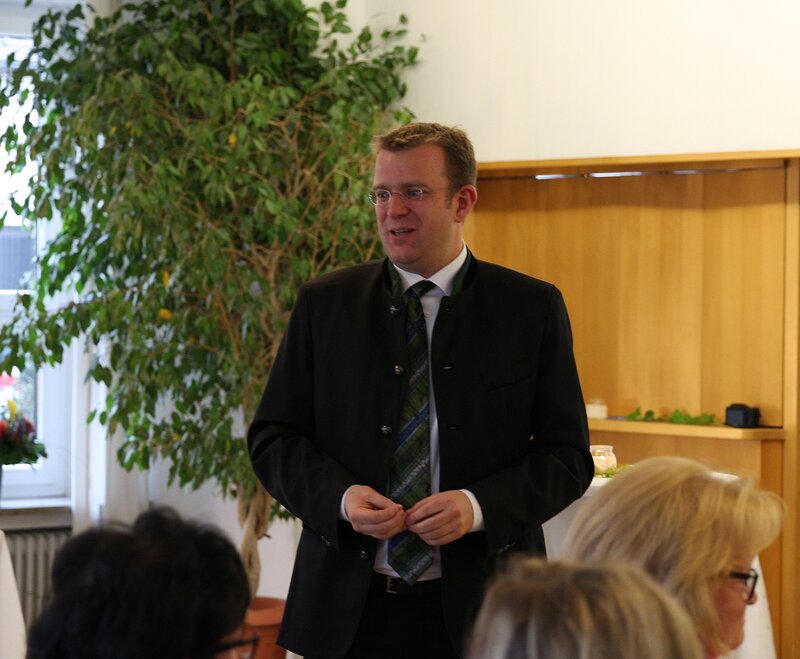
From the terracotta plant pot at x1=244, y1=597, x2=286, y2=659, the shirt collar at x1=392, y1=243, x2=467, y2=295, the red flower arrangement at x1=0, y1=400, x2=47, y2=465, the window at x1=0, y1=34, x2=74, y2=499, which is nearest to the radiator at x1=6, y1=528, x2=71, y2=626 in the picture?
the window at x1=0, y1=34, x2=74, y2=499

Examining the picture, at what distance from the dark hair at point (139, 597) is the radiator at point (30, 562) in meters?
4.53

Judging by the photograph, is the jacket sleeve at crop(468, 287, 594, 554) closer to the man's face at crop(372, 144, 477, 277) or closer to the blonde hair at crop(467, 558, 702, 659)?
the man's face at crop(372, 144, 477, 277)

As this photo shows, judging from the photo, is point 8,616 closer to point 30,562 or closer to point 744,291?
point 30,562

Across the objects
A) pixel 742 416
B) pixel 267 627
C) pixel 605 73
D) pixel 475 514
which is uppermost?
pixel 605 73

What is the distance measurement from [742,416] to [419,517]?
3.37 meters

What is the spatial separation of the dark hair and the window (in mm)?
4697

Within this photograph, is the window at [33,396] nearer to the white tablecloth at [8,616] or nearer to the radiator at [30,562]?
the radiator at [30,562]

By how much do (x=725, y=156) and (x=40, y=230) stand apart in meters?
3.07

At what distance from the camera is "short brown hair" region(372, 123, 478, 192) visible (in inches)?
86.5

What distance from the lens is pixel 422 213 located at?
2166 millimetres

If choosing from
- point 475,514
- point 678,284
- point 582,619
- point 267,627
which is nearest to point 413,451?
point 475,514

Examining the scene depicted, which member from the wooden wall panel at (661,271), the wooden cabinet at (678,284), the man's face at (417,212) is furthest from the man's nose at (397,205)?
the wooden wall panel at (661,271)

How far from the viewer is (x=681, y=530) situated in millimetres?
1478

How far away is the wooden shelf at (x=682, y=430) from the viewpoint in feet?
16.4
